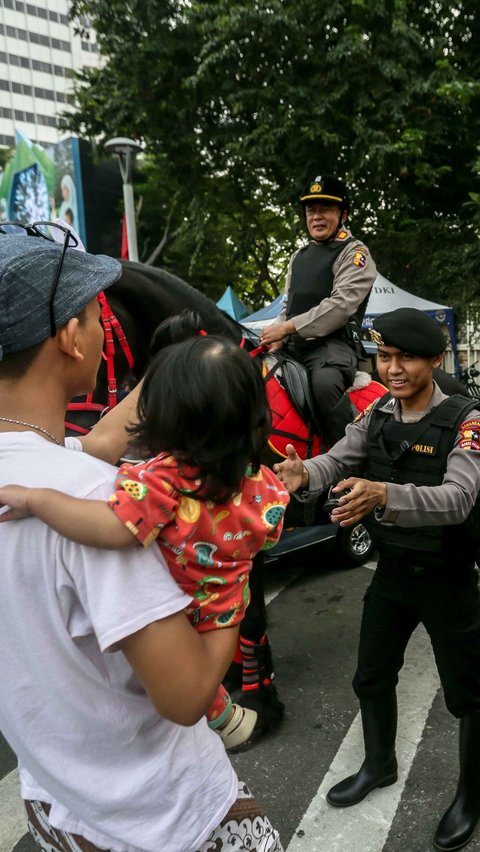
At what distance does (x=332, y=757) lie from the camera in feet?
9.40

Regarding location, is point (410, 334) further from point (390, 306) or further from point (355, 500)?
point (390, 306)

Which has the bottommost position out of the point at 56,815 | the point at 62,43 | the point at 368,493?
the point at 56,815

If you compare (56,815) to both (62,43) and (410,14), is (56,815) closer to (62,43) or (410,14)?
(410,14)

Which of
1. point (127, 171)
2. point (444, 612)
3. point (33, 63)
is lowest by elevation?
point (444, 612)

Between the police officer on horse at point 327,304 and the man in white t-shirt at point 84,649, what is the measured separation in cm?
229

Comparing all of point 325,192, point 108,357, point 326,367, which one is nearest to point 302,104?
point 325,192

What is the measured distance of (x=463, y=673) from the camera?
2199 millimetres

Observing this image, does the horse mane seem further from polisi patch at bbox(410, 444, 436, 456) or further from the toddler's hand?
the toddler's hand

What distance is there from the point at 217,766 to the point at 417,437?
4.42ft

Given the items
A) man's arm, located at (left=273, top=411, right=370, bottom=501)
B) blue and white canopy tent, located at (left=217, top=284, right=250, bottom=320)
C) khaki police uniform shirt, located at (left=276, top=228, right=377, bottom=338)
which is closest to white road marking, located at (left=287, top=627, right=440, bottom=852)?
man's arm, located at (left=273, top=411, right=370, bottom=501)

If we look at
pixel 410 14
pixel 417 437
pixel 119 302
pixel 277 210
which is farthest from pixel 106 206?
pixel 417 437

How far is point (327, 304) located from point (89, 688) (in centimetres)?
266

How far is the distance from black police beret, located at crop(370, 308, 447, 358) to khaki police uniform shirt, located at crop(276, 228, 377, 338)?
1154 mm

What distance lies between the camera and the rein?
272 cm
